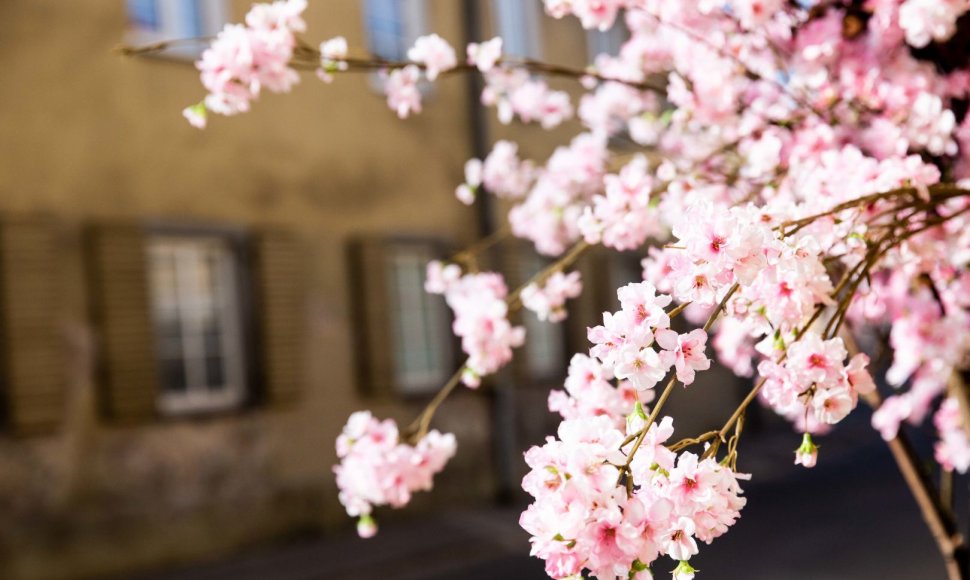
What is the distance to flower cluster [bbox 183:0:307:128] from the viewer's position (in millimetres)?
2684

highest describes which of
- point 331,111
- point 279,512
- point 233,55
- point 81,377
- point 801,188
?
point 331,111

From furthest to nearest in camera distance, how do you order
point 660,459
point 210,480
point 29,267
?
point 210,480, point 29,267, point 660,459

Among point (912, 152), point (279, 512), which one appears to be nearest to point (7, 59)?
point (279, 512)

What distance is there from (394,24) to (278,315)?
359cm

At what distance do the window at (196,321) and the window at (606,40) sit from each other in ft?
21.3

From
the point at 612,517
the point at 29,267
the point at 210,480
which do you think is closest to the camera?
the point at 612,517

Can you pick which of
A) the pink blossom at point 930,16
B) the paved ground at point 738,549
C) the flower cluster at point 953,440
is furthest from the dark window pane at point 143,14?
the pink blossom at point 930,16

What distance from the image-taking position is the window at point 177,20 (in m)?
8.80

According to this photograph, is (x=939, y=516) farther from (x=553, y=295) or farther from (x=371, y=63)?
(x=371, y=63)

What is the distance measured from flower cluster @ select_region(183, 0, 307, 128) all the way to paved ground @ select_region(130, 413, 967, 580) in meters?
4.91

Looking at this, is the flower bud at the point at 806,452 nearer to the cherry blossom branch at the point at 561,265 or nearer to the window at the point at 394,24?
the cherry blossom branch at the point at 561,265

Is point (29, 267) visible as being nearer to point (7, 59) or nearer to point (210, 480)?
point (7, 59)

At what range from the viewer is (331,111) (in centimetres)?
1007

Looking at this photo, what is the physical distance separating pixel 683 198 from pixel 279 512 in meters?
7.16
